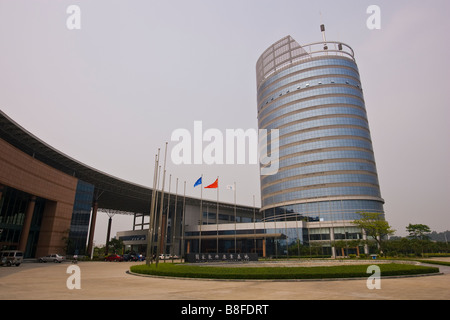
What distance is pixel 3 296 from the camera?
1219 cm

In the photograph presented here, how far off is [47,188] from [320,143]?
75.2 metres

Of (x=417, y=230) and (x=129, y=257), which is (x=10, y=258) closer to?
(x=129, y=257)

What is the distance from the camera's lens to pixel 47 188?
5469cm

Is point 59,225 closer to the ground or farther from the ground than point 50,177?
closer to the ground

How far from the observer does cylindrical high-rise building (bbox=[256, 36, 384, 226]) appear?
284 ft

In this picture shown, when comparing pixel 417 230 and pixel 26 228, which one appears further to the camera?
pixel 417 230

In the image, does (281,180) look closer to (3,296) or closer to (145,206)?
(145,206)

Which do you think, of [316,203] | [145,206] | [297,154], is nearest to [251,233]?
[316,203]

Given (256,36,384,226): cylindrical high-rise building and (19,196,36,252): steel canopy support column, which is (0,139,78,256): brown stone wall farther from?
(256,36,384,226): cylindrical high-rise building

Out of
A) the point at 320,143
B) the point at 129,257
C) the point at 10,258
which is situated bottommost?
the point at 129,257

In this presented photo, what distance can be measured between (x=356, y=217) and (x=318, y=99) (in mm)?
39684

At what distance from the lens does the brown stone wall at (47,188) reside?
44906 mm

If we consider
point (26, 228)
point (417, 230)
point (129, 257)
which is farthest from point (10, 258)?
point (417, 230)

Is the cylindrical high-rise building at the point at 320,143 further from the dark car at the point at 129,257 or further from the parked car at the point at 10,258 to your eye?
the parked car at the point at 10,258
